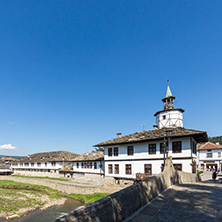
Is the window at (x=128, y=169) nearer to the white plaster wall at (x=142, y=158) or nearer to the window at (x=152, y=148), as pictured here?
the white plaster wall at (x=142, y=158)

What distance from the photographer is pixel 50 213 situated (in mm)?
20203

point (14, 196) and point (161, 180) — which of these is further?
point (14, 196)

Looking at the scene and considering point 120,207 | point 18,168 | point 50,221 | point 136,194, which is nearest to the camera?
point 120,207

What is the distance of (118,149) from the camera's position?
25.3m

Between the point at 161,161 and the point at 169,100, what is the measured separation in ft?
43.4

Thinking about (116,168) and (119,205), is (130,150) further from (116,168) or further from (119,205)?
(119,205)

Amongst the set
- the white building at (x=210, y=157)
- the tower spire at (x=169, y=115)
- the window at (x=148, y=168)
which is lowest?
the white building at (x=210, y=157)

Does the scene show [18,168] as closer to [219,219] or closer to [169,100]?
[169,100]

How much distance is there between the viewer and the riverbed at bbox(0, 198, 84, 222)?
Result: 1809 cm

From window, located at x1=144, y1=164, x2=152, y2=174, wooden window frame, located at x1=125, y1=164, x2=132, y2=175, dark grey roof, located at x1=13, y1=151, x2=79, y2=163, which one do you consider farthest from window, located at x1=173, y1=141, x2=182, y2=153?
dark grey roof, located at x1=13, y1=151, x2=79, y2=163

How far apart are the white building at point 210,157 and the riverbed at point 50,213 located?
3718cm

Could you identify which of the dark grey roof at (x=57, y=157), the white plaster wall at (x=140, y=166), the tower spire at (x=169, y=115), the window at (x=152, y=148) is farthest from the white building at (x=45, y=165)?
the tower spire at (x=169, y=115)

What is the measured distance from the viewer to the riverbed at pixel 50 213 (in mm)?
18094

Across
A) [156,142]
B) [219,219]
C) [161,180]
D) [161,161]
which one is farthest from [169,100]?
[219,219]
